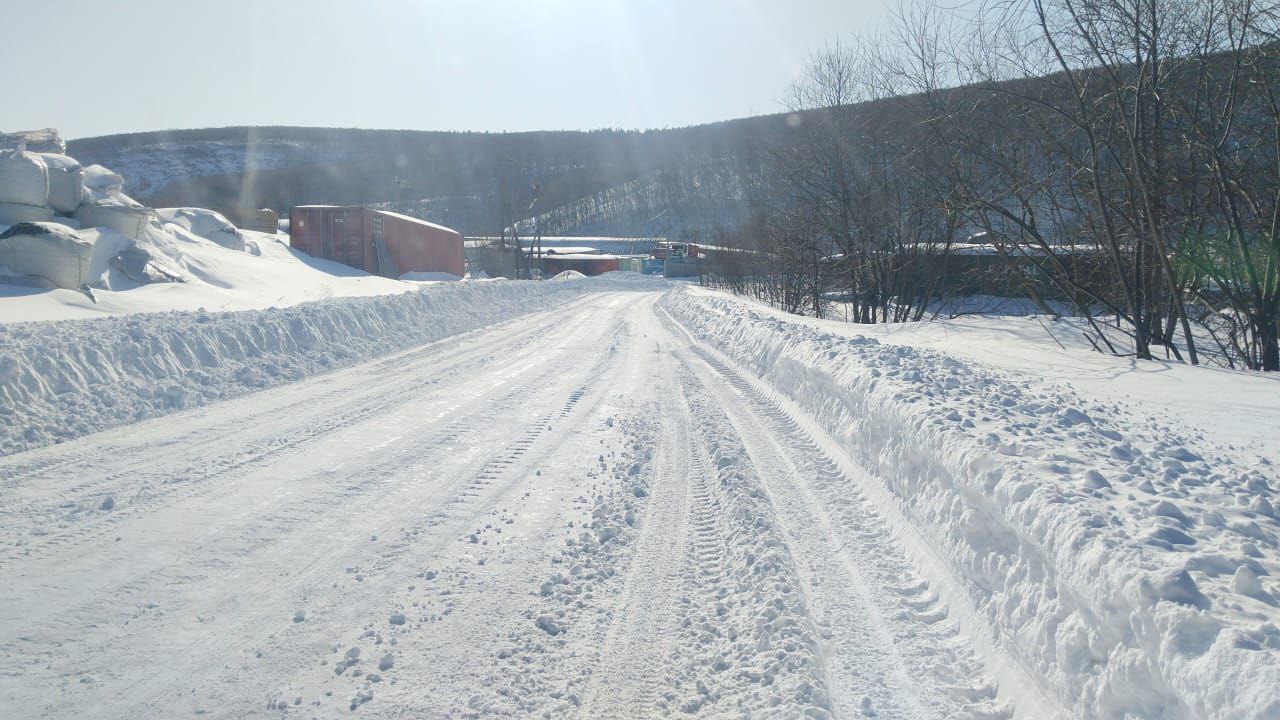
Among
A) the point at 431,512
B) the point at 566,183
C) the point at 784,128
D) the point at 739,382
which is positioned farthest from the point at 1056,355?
the point at 566,183

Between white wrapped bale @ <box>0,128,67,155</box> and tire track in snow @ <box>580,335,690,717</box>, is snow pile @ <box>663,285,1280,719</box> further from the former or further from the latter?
white wrapped bale @ <box>0,128,67,155</box>

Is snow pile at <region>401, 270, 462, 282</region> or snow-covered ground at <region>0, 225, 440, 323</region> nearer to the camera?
snow-covered ground at <region>0, 225, 440, 323</region>

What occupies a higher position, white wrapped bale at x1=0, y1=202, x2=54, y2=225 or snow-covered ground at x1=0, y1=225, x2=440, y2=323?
white wrapped bale at x1=0, y1=202, x2=54, y2=225

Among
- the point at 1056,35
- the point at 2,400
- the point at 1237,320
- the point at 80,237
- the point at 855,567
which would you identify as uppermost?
the point at 1056,35

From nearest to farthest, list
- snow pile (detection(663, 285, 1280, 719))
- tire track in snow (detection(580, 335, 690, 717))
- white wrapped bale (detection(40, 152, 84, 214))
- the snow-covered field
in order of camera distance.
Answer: snow pile (detection(663, 285, 1280, 719)) → the snow-covered field → tire track in snow (detection(580, 335, 690, 717)) → white wrapped bale (detection(40, 152, 84, 214))

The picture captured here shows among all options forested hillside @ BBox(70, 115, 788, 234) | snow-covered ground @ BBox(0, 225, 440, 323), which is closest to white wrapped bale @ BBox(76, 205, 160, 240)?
snow-covered ground @ BBox(0, 225, 440, 323)

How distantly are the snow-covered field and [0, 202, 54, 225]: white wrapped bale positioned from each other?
401 inches

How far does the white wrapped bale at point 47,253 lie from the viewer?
13742mm

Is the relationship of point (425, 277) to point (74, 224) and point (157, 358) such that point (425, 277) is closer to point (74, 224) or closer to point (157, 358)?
point (74, 224)

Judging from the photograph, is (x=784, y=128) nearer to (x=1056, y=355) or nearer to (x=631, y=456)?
(x=1056, y=355)

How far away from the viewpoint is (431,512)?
17.8ft

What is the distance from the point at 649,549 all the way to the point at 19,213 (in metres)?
18.6

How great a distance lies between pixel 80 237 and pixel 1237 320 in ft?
67.2

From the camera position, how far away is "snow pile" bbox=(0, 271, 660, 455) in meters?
7.65
